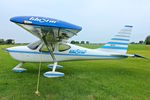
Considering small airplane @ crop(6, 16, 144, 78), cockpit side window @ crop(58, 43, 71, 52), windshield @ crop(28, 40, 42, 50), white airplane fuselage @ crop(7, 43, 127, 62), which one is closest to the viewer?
small airplane @ crop(6, 16, 144, 78)

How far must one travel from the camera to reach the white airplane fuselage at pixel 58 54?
589 cm

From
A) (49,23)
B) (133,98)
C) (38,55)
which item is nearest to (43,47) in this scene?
(38,55)

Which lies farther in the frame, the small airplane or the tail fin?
the tail fin

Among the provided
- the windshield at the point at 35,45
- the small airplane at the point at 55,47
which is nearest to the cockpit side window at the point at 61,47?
the small airplane at the point at 55,47

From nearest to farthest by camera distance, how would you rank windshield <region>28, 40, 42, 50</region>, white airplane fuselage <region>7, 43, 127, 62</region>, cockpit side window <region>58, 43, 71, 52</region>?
white airplane fuselage <region>7, 43, 127, 62</region> < windshield <region>28, 40, 42, 50</region> < cockpit side window <region>58, 43, 71, 52</region>

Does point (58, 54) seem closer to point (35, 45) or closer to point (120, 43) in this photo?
point (35, 45)

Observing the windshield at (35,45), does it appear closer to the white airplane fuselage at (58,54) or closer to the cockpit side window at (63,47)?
the white airplane fuselage at (58,54)

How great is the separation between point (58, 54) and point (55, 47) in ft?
1.12

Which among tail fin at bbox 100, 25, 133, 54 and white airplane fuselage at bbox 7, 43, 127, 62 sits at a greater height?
tail fin at bbox 100, 25, 133, 54

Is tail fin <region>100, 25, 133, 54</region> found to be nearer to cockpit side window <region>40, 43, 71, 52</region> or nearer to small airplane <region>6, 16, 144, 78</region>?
small airplane <region>6, 16, 144, 78</region>

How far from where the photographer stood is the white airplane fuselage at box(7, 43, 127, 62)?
589cm

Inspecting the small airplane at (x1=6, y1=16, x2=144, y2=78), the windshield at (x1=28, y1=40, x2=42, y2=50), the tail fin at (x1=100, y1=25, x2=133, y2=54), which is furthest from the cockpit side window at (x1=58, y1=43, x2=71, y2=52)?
the tail fin at (x1=100, y1=25, x2=133, y2=54)

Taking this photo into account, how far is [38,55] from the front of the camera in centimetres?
599

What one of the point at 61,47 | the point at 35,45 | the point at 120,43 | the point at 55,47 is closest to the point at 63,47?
the point at 61,47
